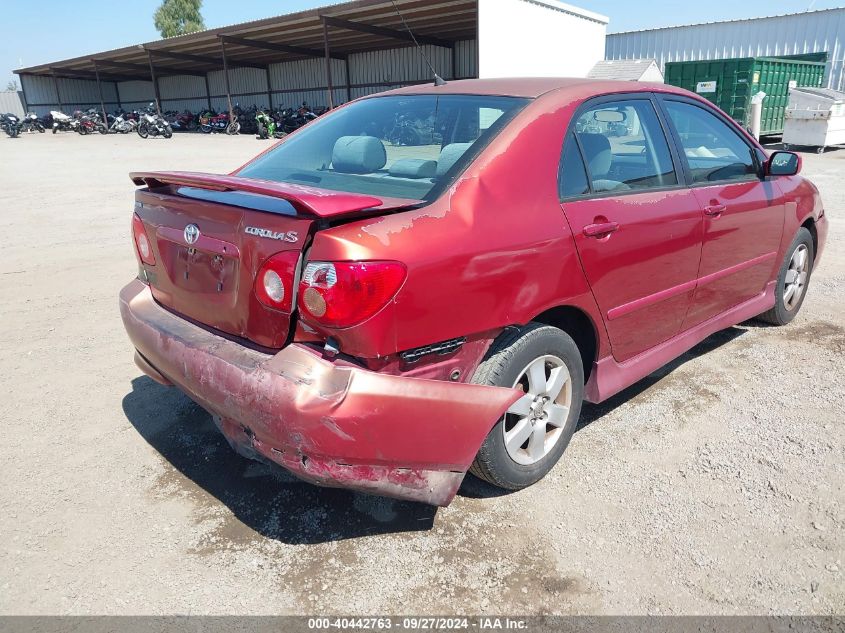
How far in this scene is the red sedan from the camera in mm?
2045

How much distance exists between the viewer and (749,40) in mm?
26906

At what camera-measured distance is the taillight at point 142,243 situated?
9.10 feet

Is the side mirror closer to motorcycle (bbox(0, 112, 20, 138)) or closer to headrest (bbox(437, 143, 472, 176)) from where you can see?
headrest (bbox(437, 143, 472, 176))

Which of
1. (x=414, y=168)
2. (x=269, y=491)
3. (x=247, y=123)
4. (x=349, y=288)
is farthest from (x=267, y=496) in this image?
(x=247, y=123)

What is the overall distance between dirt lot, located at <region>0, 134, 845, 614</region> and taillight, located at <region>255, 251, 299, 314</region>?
952mm

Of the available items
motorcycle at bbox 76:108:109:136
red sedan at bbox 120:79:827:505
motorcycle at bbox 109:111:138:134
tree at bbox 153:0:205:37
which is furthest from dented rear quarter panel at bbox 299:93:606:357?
tree at bbox 153:0:205:37

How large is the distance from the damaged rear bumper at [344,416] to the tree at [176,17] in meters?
72.6

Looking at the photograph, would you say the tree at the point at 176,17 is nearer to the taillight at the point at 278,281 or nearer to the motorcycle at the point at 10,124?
the motorcycle at the point at 10,124

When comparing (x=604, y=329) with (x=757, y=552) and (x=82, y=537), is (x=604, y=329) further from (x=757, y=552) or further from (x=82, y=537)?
(x=82, y=537)

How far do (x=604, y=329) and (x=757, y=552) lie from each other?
1.05 meters

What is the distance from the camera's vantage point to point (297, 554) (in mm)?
2359

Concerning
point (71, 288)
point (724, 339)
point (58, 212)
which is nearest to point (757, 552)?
point (724, 339)

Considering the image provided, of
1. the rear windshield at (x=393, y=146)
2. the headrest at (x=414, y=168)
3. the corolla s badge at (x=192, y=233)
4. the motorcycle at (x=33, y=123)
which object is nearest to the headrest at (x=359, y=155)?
the rear windshield at (x=393, y=146)

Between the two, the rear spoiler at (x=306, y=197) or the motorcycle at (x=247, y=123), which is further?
the motorcycle at (x=247, y=123)
